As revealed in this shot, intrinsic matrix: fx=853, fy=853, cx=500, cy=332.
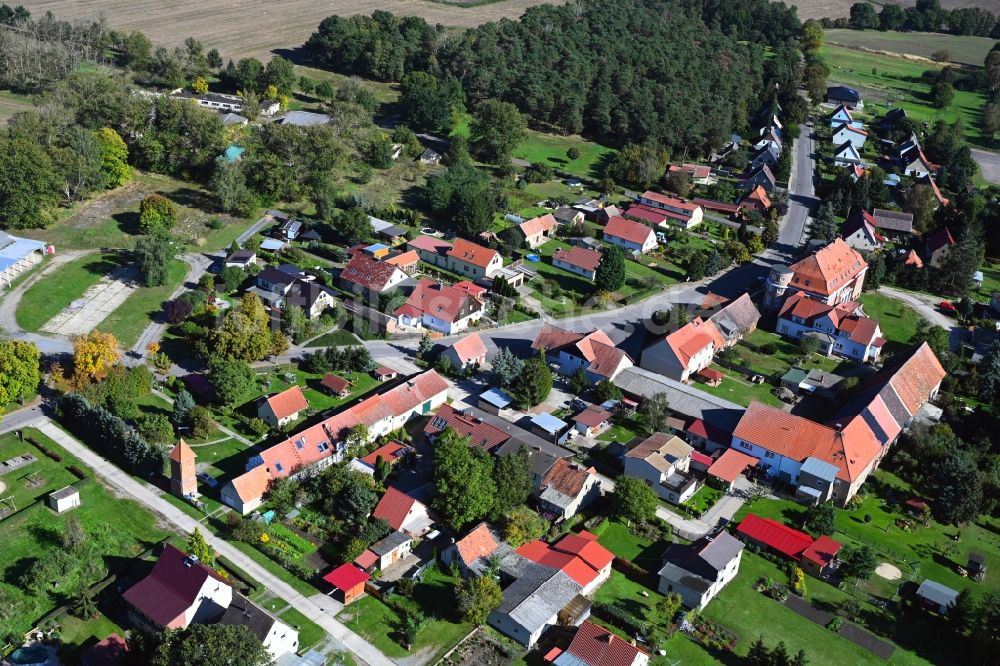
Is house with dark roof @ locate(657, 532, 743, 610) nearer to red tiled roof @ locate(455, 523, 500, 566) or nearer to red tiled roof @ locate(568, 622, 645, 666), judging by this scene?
red tiled roof @ locate(568, 622, 645, 666)

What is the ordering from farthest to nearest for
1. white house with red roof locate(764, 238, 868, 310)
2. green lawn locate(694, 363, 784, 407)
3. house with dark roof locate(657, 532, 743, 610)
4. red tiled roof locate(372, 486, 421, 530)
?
white house with red roof locate(764, 238, 868, 310), green lawn locate(694, 363, 784, 407), red tiled roof locate(372, 486, 421, 530), house with dark roof locate(657, 532, 743, 610)

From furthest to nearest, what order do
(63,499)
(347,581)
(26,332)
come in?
(26,332), (63,499), (347,581)

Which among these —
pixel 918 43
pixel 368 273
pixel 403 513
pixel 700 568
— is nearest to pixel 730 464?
pixel 700 568

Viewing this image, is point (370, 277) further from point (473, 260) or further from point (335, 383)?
point (335, 383)

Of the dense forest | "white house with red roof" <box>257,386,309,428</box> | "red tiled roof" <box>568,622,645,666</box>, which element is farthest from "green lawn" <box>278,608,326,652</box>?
the dense forest

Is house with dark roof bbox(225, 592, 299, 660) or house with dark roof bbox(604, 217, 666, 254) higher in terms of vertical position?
house with dark roof bbox(604, 217, 666, 254)

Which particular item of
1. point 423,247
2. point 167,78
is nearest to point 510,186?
point 423,247
